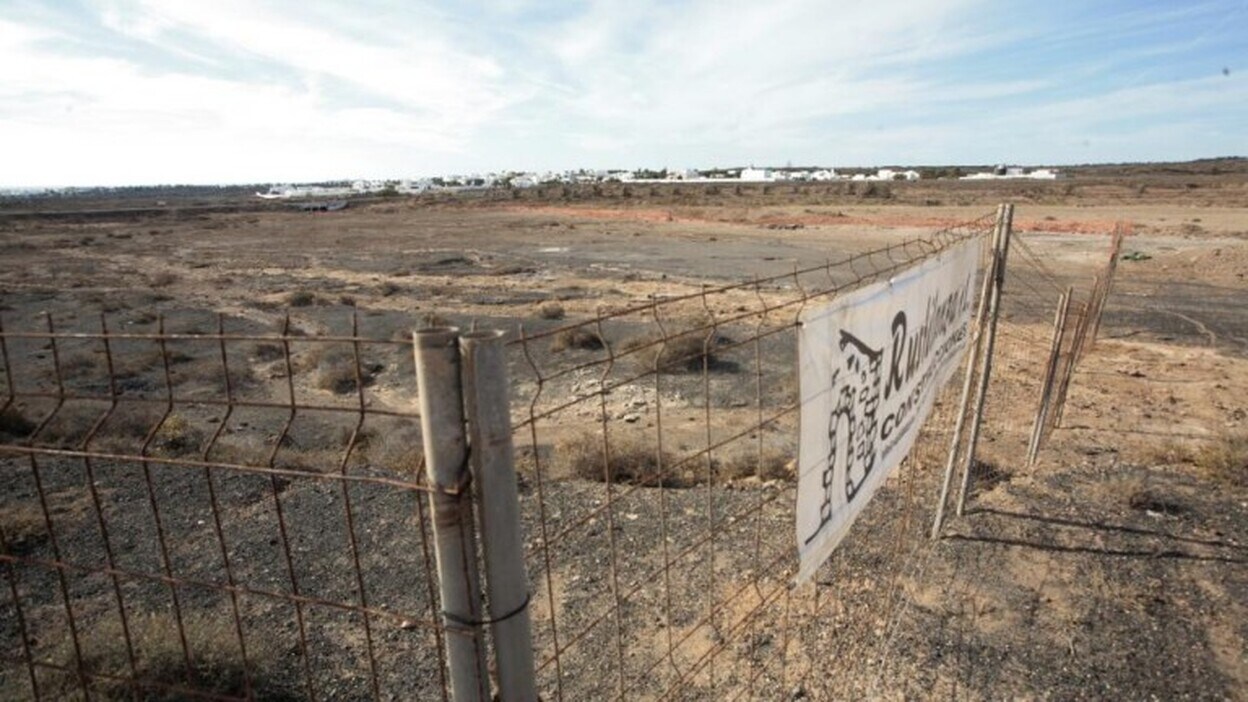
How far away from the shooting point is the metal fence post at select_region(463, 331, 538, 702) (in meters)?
1.50

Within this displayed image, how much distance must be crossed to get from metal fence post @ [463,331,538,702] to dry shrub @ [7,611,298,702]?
11.9 ft

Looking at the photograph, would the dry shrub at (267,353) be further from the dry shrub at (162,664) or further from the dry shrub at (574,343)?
the dry shrub at (162,664)

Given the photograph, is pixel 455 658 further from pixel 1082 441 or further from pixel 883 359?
pixel 1082 441

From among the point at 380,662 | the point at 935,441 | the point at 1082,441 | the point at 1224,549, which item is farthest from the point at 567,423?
the point at 1224,549

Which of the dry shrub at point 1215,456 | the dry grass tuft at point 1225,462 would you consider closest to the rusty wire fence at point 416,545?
the dry shrub at point 1215,456

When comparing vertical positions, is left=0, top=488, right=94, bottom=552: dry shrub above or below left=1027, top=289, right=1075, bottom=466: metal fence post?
below

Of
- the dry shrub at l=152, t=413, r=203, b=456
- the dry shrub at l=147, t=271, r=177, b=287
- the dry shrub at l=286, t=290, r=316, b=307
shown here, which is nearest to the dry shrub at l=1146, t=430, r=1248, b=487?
the dry shrub at l=152, t=413, r=203, b=456

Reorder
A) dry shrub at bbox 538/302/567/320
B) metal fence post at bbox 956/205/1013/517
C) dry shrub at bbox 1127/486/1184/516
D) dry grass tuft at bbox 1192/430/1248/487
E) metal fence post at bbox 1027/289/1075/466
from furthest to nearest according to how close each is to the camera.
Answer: dry shrub at bbox 538/302/567/320 < dry grass tuft at bbox 1192/430/1248/487 < metal fence post at bbox 1027/289/1075/466 < dry shrub at bbox 1127/486/1184/516 < metal fence post at bbox 956/205/1013/517

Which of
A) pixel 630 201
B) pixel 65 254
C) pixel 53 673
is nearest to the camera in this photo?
pixel 53 673

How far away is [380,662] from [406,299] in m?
19.3

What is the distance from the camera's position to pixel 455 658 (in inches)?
64.7

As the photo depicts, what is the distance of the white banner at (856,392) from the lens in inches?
97.9

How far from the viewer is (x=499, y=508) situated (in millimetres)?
1596

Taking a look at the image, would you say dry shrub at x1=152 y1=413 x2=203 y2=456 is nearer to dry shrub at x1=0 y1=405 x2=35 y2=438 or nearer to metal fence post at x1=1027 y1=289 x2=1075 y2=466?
dry shrub at x1=0 y1=405 x2=35 y2=438
